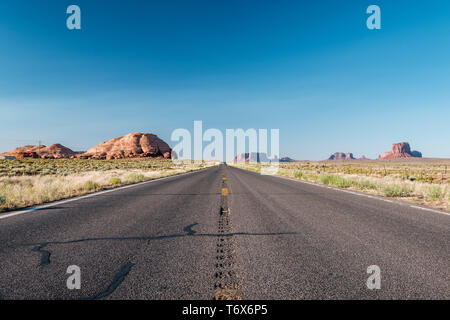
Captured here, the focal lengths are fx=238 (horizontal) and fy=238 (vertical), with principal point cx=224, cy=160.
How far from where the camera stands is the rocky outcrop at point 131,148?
152125mm

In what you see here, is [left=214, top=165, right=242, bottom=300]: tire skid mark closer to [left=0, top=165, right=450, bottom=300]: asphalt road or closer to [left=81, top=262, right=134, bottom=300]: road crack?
[left=0, top=165, right=450, bottom=300]: asphalt road

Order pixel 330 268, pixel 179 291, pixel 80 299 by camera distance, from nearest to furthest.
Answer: pixel 80 299
pixel 179 291
pixel 330 268

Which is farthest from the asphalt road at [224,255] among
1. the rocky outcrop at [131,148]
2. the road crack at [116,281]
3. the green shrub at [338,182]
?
the rocky outcrop at [131,148]

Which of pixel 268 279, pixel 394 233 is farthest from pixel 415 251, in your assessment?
pixel 268 279

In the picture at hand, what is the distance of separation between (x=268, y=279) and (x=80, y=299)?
1.71 m

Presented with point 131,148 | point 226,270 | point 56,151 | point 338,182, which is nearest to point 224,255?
point 226,270

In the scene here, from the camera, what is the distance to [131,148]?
159375mm

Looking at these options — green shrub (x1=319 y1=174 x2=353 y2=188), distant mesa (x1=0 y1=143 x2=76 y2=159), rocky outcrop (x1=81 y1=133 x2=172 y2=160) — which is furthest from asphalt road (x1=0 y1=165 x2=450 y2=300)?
distant mesa (x1=0 y1=143 x2=76 y2=159)

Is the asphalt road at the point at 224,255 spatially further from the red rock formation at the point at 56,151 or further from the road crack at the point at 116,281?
the red rock formation at the point at 56,151

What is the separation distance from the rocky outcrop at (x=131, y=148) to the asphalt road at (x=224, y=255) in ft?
505

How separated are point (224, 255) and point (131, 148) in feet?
553

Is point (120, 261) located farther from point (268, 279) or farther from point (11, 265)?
point (268, 279)

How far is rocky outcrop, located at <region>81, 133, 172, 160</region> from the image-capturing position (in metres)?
152
